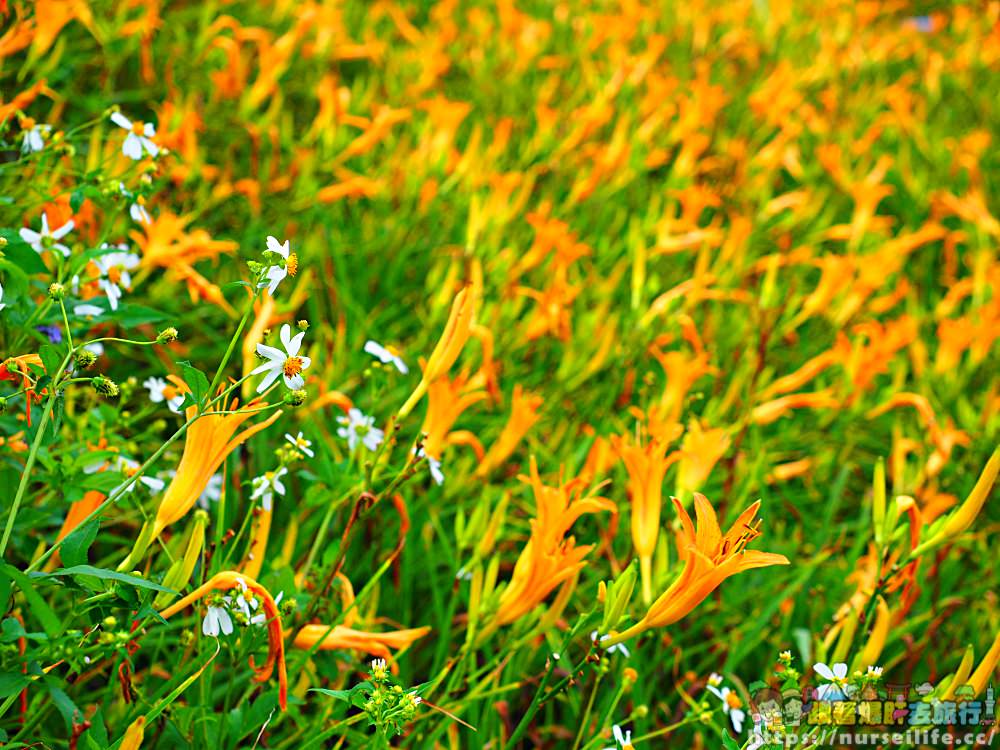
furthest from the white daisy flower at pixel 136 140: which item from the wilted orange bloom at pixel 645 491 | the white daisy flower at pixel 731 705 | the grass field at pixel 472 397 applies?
the white daisy flower at pixel 731 705

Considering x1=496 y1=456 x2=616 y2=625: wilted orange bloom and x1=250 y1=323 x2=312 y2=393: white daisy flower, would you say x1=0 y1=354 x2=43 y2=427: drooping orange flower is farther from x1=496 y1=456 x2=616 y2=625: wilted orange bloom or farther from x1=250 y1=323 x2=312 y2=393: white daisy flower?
x1=496 y1=456 x2=616 y2=625: wilted orange bloom

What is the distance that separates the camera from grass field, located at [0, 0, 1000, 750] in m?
1.02

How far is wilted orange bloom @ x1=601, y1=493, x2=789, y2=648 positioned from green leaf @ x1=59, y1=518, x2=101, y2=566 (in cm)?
55

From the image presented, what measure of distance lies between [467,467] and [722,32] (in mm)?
3197

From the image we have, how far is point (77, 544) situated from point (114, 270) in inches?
18.3

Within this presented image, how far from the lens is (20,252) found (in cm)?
115

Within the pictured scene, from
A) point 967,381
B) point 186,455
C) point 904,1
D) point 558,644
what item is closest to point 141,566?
point 186,455

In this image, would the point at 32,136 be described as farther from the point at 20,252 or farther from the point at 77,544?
the point at 77,544

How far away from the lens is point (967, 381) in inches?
89.6

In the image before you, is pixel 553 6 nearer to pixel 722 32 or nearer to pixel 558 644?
pixel 722 32

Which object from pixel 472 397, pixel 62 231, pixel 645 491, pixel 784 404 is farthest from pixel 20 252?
pixel 784 404

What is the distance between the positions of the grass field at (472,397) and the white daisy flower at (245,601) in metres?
0.01

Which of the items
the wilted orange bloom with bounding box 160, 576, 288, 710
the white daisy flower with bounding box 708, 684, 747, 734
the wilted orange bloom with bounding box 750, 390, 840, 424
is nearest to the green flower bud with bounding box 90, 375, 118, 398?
the wilted orange bloom with bounding box 160, 576, 288, 710

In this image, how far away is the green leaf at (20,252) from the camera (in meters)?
1.14
